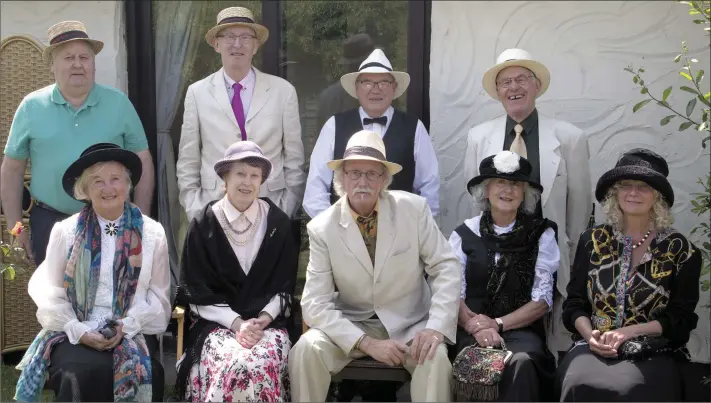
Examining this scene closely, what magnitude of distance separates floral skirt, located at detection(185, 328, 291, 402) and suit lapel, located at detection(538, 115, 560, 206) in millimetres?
1619

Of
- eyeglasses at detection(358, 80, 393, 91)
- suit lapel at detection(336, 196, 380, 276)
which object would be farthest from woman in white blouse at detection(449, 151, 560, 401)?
eyeglasses at detection(358, 80, 393, 91)

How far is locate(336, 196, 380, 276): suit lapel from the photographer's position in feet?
15.3

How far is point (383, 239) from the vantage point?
4695 millimetres

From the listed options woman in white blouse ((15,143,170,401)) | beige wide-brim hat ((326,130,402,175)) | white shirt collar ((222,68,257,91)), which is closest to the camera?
woman in white blouse ((15,143,170,401))

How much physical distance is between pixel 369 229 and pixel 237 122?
126cm

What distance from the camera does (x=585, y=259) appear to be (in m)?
4.66

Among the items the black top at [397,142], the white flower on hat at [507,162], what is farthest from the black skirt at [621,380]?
the black top at [397,142]

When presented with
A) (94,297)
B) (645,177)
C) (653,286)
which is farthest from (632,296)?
(94,297)

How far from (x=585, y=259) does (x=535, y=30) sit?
6.09ft

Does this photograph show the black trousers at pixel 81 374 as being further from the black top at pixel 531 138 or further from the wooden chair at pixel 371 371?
the black top at pixel 531 138

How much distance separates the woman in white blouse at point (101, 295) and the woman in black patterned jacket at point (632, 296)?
1965 mm

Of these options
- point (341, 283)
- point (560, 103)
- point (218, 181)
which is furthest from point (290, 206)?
point (560, 103)

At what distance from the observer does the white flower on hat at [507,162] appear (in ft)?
15.8

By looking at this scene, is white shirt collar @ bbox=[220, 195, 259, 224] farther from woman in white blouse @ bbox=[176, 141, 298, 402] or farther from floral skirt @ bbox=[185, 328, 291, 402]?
floral skirt @ bbox=[185, 328, 291, 402]
